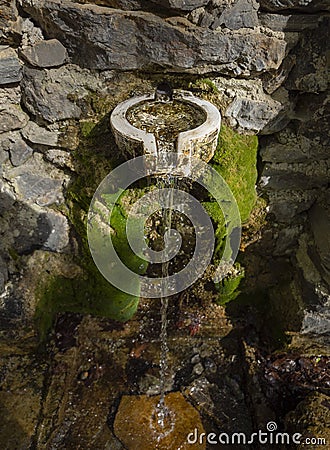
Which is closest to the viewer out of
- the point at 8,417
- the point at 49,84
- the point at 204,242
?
the point at 49,84

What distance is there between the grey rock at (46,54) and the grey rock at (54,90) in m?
0.04

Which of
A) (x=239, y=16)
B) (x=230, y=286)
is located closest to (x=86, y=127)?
(x=239, y=16)

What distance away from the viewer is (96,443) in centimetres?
223

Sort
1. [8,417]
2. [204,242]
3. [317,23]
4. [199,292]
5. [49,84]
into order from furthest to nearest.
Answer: [199,292] < [204,242] < [8,417] < [49,84] < [317,23]

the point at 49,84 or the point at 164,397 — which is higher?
the point at 49,84

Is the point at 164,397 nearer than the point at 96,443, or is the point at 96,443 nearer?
the point at 96,443

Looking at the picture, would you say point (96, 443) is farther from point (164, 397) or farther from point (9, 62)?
point (9, 62)

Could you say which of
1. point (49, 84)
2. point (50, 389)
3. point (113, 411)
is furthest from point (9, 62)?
point (113, 411)

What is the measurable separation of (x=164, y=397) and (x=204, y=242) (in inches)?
34.5

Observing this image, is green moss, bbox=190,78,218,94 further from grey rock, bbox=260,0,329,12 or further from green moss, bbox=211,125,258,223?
grey rock, bbox=260,0,329,12

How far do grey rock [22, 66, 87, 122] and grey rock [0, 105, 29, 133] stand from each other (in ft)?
0.18

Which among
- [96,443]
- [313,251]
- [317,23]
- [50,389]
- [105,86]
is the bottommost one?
[96,443]

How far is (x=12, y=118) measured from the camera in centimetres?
203

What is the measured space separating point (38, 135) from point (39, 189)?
0.29 metres
